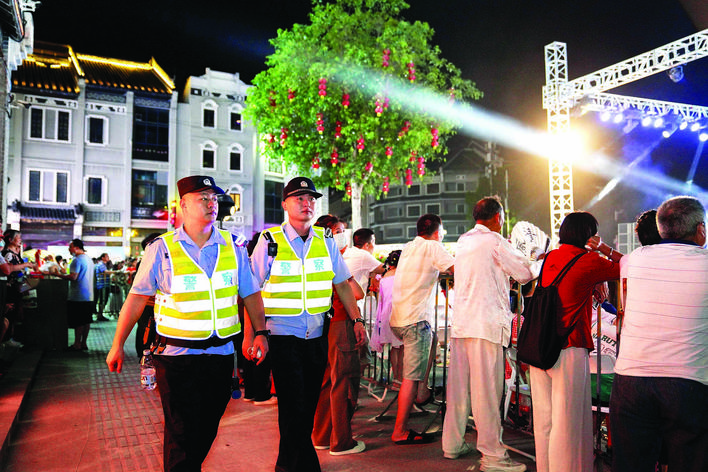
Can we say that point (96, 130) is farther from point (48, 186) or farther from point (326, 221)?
point (326, 221)

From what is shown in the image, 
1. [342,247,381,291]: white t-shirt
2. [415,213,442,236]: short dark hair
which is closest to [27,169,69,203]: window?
[342,247,381,291]: white t-shirt

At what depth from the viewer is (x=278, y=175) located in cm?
3656

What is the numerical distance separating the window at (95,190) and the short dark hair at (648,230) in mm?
31671

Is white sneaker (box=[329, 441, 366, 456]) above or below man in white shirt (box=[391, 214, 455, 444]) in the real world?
below

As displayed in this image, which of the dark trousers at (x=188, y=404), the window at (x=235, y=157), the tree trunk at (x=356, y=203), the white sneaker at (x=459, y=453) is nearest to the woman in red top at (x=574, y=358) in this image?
the white sneaker at (x=459, y=453)

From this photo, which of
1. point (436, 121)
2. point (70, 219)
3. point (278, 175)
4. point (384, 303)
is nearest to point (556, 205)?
point (436, 121)

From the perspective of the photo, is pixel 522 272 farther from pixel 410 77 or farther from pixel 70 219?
pixel 70 219

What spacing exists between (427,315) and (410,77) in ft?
43.8

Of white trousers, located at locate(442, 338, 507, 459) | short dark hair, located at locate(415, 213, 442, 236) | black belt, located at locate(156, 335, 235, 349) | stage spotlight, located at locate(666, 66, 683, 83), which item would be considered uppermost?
stage spotlight, located at locate(666, 66, 683, 83)

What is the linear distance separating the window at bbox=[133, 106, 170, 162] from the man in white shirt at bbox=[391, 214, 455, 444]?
1184 inches

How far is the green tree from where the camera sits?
17.3 metres

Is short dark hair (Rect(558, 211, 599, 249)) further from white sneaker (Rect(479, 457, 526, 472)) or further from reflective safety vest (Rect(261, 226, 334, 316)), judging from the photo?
white sneaker (Rect(479, 457, 526, 472))

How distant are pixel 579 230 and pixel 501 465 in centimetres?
201

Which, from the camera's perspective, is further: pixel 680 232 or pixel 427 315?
pixel 427 315
